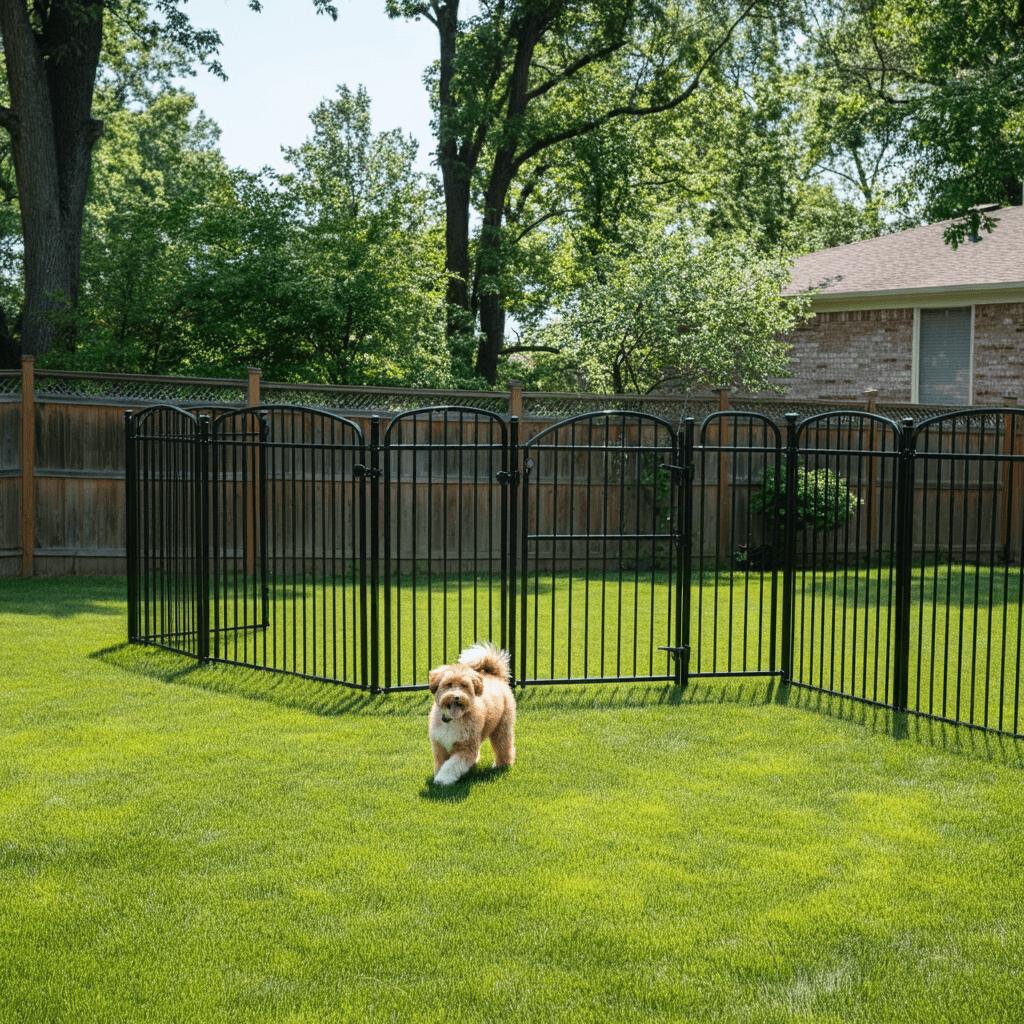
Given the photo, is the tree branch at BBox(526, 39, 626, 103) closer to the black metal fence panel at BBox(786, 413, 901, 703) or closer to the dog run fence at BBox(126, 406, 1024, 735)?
the black metal fence panel at BBox(786, 413, 901, 703)

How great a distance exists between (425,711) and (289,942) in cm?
320

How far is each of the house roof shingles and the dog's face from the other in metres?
17.1

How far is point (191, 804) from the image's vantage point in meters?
4.96

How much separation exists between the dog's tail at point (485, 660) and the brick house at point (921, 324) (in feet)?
53.0

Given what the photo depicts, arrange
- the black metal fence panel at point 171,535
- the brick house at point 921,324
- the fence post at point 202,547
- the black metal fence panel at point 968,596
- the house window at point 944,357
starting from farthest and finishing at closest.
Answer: the house window at point 944,357 → the brick house at point 921,324 → the black metal fence panel at point 171,535 → the fence post at point 202,547 → the black metal fence panel at point 968,596

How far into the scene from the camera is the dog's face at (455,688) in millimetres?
5059

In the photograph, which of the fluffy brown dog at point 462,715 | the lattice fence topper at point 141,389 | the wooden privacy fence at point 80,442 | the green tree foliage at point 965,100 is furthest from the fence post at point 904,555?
the green tree foliage at point 965,100

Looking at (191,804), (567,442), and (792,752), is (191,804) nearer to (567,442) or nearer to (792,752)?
(792,752)

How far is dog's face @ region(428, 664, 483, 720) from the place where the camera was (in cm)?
506

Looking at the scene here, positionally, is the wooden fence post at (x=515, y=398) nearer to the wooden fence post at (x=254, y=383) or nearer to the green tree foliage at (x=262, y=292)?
the wooden fence post at (x=254, y=383)

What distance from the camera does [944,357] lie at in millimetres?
20094

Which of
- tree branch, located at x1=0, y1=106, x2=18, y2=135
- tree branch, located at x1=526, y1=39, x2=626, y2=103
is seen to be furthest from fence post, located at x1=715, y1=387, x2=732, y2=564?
tree branch, located at x1=0, y1=106, x2=18, y2=135

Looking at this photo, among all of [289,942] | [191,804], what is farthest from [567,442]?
[289,942]

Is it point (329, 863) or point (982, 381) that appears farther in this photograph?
point (982, 381)
